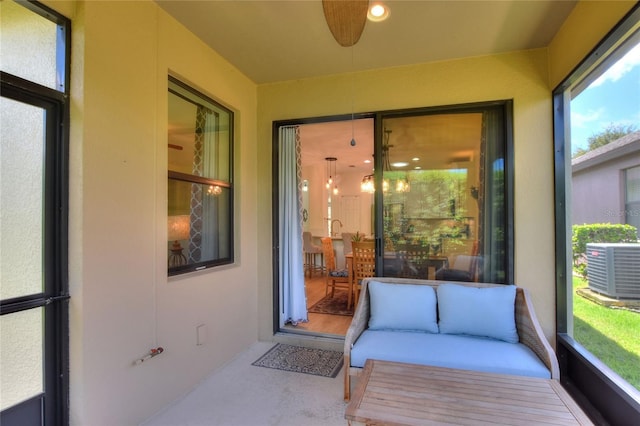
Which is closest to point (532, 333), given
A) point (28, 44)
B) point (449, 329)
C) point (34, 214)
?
point (449, 329)

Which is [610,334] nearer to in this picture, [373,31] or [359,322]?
[359,322]

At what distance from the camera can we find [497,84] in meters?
2.72

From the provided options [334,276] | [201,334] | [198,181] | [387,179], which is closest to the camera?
[201,334]

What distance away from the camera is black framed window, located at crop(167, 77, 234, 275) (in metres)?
2.43

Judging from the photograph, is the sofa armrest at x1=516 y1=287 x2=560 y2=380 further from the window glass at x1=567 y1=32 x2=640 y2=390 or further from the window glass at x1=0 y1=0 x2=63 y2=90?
the window glass at x1=0 y1=0 x2=63 y2=90

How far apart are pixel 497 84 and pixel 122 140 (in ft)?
9.70

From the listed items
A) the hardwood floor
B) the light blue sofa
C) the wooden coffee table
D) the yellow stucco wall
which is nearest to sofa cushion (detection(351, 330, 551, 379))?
the light blue sofa

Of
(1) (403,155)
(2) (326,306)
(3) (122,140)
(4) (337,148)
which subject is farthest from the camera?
(4) (337,148)

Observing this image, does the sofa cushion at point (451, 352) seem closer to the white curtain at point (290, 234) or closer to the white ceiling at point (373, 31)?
the white curtain at point (290, 234)

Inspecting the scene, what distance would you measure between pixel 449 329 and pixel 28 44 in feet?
10.2

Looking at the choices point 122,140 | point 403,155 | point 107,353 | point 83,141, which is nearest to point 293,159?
point 403,155

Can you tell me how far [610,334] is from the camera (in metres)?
1.90

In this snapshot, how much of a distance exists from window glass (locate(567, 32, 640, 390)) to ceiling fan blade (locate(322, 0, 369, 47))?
1448 mm

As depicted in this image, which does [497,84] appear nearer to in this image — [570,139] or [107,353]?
[570,139]
